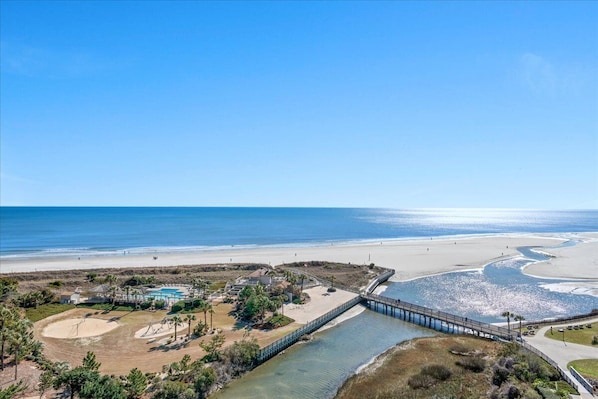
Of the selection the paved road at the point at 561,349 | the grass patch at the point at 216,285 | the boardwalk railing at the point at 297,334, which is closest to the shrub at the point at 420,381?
the paved road at the point at 561,349

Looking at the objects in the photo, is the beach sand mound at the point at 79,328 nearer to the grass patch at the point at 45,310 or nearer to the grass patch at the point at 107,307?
the grass patch at the point at 45,310

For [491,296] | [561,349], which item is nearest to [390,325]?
[561,349]

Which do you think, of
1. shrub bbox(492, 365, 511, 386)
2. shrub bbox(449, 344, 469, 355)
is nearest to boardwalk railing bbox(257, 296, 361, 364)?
shrub bbox(449, 344, 469, 355)

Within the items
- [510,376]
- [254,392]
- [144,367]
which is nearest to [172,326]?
[144,367]

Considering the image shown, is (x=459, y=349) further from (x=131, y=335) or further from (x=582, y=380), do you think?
(x=131, y=335)

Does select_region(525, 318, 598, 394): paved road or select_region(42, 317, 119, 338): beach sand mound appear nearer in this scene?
select_region(525, 318, 598, 394): paved road

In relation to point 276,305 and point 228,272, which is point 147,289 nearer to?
point 228,272

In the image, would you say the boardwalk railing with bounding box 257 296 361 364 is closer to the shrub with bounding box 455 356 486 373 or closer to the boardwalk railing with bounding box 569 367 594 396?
the shrub with bounding box 455 356 486 373
